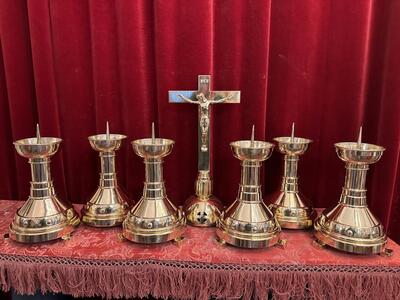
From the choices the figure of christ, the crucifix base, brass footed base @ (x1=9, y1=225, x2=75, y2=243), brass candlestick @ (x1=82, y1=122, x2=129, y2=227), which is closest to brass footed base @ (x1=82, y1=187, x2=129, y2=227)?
brass candlestick @ (x1=82, y1=122, x2=129, y2=227)

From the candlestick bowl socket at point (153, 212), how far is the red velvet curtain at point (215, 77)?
0.25 m

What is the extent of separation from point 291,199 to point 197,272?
39cm

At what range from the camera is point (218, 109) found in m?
1.20

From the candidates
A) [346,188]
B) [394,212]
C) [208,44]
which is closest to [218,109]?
[208,44]

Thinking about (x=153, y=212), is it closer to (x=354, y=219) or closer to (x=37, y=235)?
(x=37, y=235)

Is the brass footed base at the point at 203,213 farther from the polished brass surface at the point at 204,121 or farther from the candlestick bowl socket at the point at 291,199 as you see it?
the candlestick bowl socket at the point at 291,199

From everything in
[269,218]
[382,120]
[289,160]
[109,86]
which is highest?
[109,86]

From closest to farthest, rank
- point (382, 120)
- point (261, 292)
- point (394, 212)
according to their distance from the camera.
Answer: point (261, 292), point (382, 120), point (394, 212)

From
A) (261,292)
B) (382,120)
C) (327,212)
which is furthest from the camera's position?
(382,120)

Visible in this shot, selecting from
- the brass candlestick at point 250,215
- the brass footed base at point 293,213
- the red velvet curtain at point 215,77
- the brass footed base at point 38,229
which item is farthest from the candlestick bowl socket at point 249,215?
the brass footed base at point 38,229

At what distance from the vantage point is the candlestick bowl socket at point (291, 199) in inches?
41.4

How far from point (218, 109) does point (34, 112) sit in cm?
68

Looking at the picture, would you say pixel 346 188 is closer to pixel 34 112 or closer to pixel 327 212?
pixel 327 212

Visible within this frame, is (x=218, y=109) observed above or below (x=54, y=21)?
below
